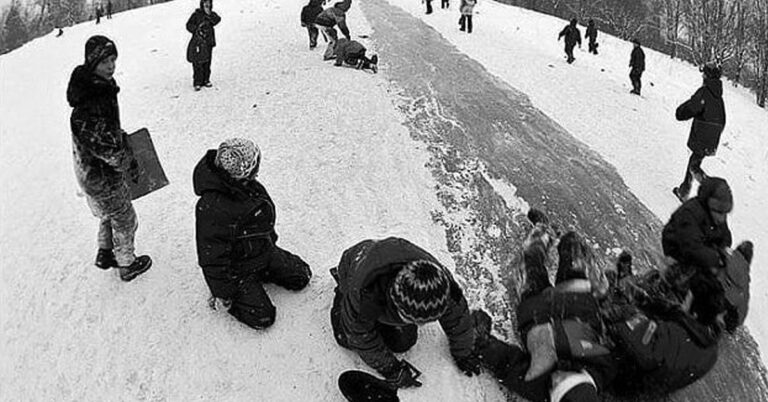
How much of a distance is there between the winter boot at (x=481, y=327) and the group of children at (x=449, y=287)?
2 centimetres

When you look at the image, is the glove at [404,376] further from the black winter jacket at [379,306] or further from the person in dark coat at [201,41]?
the person in dark coat at [201,41]

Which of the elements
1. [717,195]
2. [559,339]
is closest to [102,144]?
[559,339]

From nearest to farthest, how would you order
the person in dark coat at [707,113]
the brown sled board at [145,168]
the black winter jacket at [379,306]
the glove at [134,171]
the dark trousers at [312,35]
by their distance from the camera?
the black winter jacket at [379,306], the glove at [134,171], the brown sled board at [145,168], the person in dark coat at [707,113], the dark trousers at [312,35]

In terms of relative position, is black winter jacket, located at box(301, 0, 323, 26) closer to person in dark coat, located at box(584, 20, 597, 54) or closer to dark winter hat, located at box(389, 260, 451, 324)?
dark winter hat, located at box(389, 260, 451, 324)

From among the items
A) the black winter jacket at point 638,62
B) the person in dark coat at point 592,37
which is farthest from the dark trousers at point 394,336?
the person in dark coat at point 592,37

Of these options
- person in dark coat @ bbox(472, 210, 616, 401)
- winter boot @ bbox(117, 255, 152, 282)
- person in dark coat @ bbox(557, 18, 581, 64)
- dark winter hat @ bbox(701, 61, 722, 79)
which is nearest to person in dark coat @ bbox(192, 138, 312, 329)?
winter boot @ bbox(117, 255, 152, 282)

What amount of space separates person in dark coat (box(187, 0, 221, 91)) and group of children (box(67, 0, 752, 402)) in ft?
22.0

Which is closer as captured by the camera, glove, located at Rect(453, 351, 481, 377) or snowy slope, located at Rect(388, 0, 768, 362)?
glove, located at Rect(453, 351, 481, 377)

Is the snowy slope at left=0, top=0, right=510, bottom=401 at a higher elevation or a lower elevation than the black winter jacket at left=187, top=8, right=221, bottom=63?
lower

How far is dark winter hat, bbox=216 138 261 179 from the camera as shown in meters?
4.69

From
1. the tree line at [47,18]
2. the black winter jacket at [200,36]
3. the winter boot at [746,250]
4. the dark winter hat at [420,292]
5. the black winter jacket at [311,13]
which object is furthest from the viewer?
the tree line at [47,18]

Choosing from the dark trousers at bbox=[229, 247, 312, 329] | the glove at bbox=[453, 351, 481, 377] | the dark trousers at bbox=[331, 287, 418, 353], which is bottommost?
the glove at bbox=[453, 351, 481, 377]

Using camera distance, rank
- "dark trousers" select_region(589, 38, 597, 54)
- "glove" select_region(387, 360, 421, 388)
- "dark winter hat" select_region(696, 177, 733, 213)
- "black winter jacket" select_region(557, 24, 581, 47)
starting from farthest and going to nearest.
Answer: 1. "dark trousers" select_region(589, 38, 597, 54)
2. "black winter jacket" select_region(557, 24, 581, 47)
3. "dark winter hat" select_region(696, 177, 733, 213)
4. "glove" select_region(387, 360, 421, 388)

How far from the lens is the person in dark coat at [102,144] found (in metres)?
4.84
